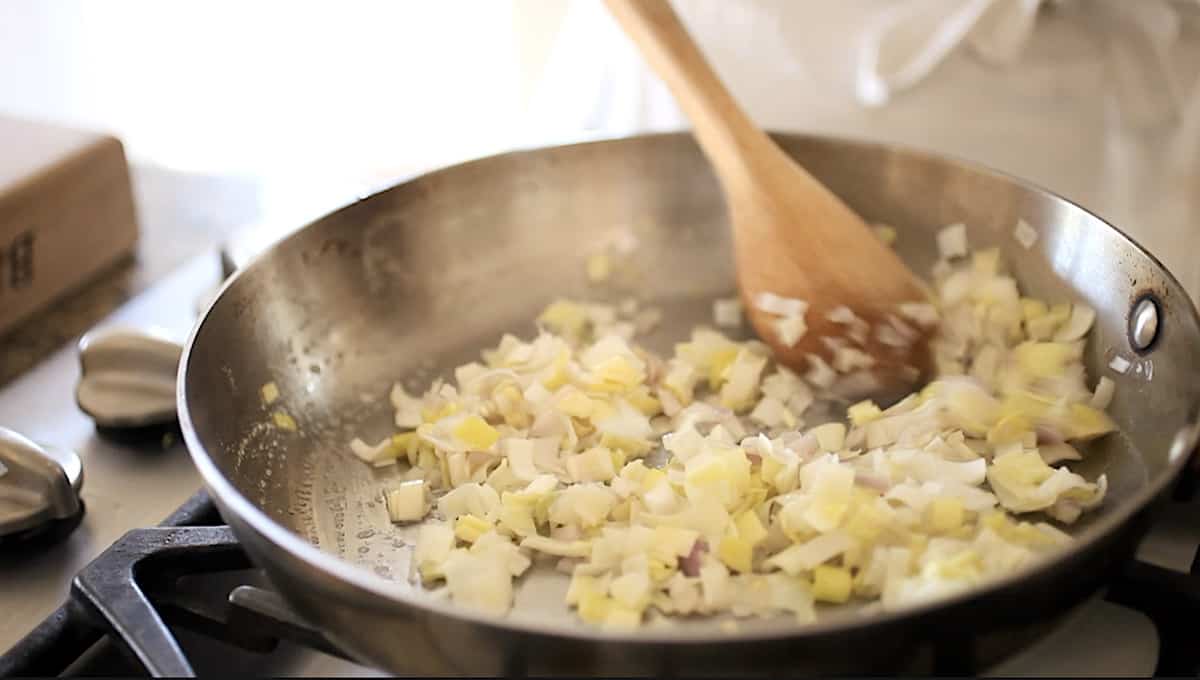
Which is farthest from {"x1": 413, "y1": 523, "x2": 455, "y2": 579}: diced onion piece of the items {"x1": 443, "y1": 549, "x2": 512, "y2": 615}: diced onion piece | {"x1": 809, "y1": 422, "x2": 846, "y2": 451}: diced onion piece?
{"x1": 809, "y1": 422, "x2": 846, "y2": 451}: diced onion piece

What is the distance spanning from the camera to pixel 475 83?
1.23 metres

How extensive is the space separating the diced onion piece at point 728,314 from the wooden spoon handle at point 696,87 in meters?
0.11

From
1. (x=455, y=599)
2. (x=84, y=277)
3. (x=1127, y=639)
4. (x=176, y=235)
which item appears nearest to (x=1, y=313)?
(x=84, y=277)

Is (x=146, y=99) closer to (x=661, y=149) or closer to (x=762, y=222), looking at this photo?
(x=661, y=149)

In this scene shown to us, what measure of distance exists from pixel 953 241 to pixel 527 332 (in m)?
0.33

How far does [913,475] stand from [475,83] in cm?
74

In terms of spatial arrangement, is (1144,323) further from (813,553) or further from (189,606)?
(189,606)

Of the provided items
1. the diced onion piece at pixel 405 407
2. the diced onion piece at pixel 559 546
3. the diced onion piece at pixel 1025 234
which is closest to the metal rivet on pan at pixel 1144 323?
the diced onion piece at pixel 1025 234

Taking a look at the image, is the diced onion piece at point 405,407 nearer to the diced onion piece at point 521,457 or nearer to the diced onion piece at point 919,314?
the diced onion piece at point 521,457

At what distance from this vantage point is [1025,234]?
2.66 feet

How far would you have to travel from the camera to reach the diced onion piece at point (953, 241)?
0.85 metres

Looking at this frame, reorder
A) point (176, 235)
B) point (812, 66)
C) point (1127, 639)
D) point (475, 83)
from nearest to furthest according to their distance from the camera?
point (1127, 639) < point (812, 66) < point (176, 235) < point (475, 83)

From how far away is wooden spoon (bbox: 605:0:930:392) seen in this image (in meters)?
0.81

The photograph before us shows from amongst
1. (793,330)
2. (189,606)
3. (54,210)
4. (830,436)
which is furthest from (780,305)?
(54,210)
